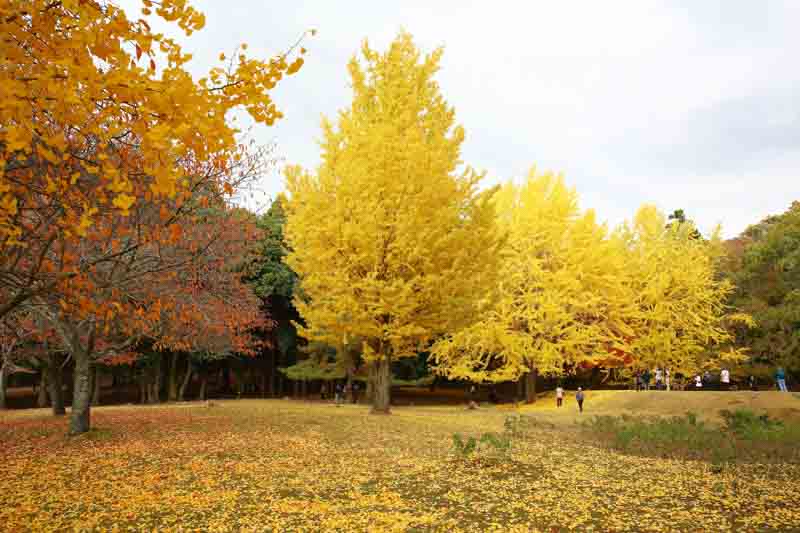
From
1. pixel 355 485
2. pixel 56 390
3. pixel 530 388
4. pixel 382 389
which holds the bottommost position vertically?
pixel 530 388

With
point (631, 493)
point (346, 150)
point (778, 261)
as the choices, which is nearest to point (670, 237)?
point (778, 261)

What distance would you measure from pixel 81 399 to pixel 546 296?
826 inches

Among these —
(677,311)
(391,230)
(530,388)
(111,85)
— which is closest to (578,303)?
(530,388)

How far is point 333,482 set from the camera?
8.51 meters

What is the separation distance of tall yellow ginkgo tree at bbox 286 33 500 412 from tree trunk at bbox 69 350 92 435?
6116mm

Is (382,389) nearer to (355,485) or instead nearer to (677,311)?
(355,485)

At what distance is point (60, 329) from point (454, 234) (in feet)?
33.2

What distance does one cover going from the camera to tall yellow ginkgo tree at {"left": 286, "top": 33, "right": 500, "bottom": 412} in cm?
1650

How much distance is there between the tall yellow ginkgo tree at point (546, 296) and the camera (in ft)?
92.8

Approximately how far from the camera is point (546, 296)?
28.3 meters

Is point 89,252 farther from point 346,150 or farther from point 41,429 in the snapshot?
point 346,150

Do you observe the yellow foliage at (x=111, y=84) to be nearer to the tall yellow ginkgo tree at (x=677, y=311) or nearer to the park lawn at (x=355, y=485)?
the park lawn at (x=355, y=485)

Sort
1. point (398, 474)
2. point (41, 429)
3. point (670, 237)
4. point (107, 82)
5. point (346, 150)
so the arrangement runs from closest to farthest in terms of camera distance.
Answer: point (107, 82)
point (398, 474)
point (41, 429)
point (346, 150)
point (670, 237)

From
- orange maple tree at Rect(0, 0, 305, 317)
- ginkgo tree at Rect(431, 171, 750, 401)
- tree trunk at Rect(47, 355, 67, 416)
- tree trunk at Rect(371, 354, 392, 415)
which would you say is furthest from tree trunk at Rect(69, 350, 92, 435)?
ginkgo tree at Rect(431, 171, 750, 401)
